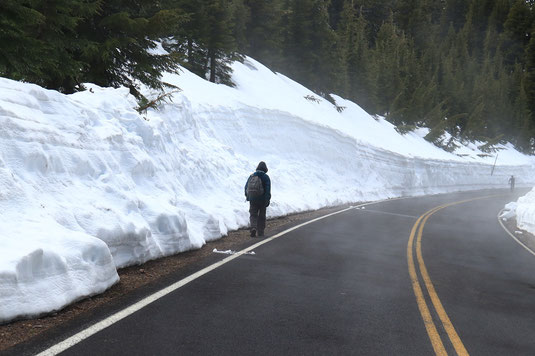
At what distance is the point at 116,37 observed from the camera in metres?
13.4

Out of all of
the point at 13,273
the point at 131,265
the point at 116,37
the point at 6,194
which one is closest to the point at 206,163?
the point at 116,37

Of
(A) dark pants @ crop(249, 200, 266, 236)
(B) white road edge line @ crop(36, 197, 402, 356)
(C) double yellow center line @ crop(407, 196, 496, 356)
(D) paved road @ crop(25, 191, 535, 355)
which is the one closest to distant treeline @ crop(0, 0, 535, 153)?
(A) dark pants @ crop(249, 200, 266, 236)

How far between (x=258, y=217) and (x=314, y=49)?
36.9 meters

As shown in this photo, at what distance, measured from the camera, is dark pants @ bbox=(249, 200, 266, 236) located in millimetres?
11859

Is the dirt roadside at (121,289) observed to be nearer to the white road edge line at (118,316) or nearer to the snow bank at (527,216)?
the white road edge line at (118,316)

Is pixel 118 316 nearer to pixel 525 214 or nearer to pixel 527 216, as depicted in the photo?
pixel 527 216

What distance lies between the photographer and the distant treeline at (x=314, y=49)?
11.6 meters

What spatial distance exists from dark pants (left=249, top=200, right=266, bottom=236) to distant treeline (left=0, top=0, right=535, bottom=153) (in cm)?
522

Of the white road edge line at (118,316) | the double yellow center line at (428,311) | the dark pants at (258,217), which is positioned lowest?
the double yellow center line at (428,311)

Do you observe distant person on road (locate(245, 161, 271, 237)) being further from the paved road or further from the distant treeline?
the distant treeline

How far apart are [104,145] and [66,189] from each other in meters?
1.97

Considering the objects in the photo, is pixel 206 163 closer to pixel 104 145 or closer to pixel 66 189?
pixel 104 145

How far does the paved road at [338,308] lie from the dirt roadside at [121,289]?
1.82 feet

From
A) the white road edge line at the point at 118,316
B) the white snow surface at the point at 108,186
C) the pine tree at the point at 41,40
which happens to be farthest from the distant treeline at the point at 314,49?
the white road edge line at the point at 118,316
